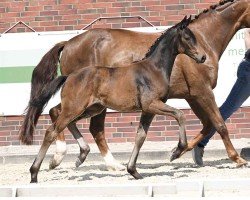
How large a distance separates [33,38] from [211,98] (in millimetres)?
3999

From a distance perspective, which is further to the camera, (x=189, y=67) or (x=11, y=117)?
(x=11, y=117)

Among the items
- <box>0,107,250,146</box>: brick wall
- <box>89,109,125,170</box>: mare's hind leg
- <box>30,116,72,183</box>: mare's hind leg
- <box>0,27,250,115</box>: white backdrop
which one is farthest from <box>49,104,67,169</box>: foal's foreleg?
<box>0,107,250,146</box>: brick wall

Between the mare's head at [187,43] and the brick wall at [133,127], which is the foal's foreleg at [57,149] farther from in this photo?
the brick wall at [133,127]

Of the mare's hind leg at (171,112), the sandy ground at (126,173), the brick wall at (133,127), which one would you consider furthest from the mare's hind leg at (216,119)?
the brick wall at (133,127)

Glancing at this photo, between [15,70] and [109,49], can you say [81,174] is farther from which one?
[15,70]

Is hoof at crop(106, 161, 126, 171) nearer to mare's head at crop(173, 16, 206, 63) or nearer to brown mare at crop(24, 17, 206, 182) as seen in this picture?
brown mare at crop(24, 17, 206, 182)

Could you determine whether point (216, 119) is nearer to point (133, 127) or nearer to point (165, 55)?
point (165, 55)

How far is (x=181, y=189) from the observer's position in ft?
22.4

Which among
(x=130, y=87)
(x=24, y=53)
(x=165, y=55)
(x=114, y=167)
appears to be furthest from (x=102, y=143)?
(x=24, y=53)

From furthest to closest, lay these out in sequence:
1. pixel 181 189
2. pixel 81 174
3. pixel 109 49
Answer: pixel 109 49 → pixel 81 174 → pixel 181 189

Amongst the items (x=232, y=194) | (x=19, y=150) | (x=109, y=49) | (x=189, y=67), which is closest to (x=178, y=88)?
(x=189, y=67)

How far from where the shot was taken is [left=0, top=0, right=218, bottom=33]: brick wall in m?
12.5

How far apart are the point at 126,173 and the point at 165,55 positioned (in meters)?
1.57

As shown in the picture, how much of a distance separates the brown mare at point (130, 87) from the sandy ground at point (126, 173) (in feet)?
0.99
